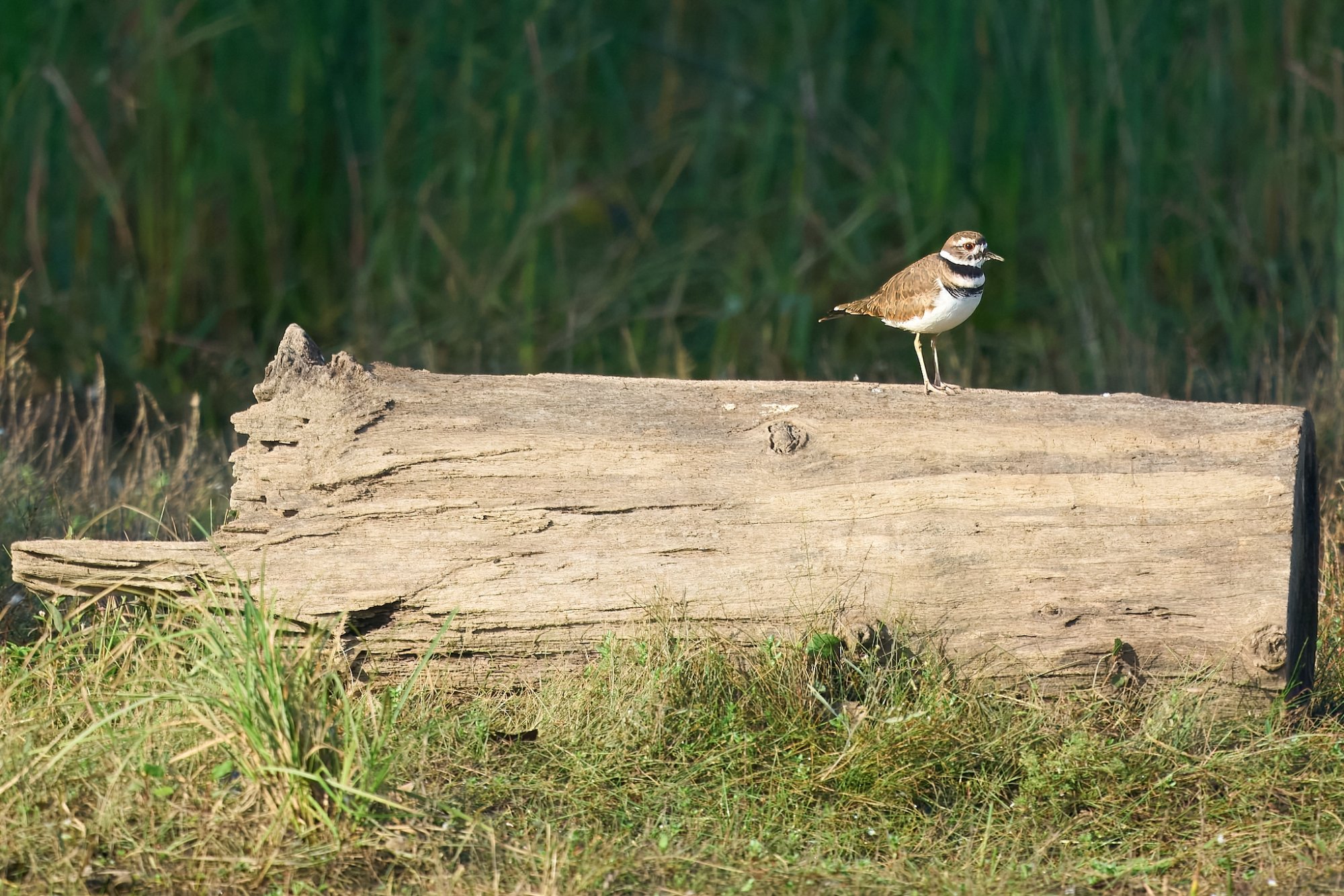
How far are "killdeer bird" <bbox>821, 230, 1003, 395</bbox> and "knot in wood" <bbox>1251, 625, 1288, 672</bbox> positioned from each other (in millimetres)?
1142

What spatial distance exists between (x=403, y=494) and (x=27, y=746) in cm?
111

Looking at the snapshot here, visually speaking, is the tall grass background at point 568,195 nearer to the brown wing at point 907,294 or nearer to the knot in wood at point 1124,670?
the brown wing at point 907,294

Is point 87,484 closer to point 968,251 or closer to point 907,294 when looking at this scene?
point 907,294

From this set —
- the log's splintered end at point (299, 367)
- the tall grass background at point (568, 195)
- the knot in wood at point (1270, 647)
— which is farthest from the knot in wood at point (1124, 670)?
the tall grass background at point (568, 195)

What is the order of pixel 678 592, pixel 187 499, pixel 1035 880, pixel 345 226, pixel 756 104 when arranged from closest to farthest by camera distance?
1. pixel 1035 880
2. pixel 678 592
3. pixel 187 499
4. pixel 345 226
5. pixel 756 104

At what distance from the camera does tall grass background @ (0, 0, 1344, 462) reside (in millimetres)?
7555

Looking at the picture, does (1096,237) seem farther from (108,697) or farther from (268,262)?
(108,697)

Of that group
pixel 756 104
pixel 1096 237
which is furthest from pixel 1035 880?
pixel 756 104

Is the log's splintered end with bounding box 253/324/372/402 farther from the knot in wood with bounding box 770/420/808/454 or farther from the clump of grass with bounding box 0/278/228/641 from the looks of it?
the knot in wood with bounding box 770/420/808/454

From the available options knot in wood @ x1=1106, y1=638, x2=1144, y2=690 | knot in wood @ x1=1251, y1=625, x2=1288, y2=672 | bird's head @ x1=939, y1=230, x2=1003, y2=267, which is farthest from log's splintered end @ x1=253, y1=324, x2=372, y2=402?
knot in wood @ x1=1251, y1=625, x2=1288, y2=672

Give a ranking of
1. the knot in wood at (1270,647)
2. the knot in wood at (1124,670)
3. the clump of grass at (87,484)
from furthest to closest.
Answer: the clump of grass at (87,484) < the knot in wood at (1124,670) < the knot in wood at (1270,647)

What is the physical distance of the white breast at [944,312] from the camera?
14.2 feet

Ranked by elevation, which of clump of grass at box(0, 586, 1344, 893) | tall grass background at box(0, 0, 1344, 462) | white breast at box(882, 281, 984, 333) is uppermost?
tall grass background at box(0, 0, 1344, 462)

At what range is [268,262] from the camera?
26.3 feet
